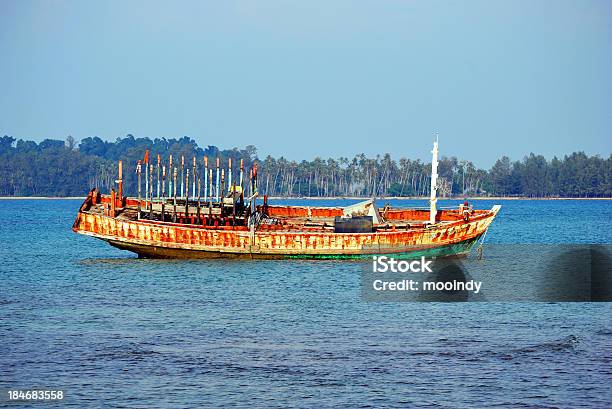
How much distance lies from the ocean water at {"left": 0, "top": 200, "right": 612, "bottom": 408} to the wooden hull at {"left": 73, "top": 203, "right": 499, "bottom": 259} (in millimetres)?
3614

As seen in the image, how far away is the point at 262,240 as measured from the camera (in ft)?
201

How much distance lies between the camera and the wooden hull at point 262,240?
200 feet

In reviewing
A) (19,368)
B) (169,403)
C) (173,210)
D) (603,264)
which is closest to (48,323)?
(19,368)

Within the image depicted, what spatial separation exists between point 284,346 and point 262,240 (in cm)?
2537

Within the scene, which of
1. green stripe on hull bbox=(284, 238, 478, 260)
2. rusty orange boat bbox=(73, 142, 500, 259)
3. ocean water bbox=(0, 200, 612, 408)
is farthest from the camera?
green stripe on hull bbox=(284, 238, 478, 260)

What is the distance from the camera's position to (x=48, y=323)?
4119 cm

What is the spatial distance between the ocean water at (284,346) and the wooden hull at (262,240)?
3.61 metres

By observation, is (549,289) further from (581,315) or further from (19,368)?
(19,368)

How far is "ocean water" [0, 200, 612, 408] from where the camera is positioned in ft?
97.3
